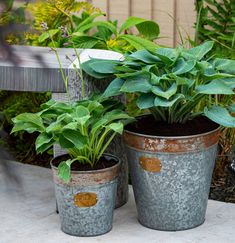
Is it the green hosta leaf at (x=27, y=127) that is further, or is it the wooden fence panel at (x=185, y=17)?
the wooden fence panel at (x=185, y=17)

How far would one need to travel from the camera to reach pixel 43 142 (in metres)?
3.16

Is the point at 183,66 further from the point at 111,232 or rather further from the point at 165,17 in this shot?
the point at 165,17

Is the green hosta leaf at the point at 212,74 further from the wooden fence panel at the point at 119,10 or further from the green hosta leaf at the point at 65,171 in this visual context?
the wooden fence panel at the point at 119,10

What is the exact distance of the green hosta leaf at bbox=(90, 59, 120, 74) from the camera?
3381 mm

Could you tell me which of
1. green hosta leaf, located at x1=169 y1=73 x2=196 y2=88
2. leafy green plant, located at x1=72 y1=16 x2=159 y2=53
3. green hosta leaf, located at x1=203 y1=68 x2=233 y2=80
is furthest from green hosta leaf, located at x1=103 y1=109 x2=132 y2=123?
leafy green plant, located at x1=72 y1=16 x2=159 y2=53

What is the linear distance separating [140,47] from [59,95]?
74cm

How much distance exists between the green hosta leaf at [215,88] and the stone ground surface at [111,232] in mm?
770

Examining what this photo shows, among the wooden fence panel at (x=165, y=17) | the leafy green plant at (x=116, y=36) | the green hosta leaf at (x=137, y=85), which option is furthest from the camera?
the wooden fence panel at (x=165, y=17)

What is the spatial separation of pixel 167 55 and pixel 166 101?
1.06 ft

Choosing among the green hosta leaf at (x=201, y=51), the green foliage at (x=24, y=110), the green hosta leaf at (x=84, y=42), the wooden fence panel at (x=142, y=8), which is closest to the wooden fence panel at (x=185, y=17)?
the wooden fence panel at (x=142, y=8)

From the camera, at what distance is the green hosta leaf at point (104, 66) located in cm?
338

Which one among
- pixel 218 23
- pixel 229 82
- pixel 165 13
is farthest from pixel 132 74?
pixel 165 13

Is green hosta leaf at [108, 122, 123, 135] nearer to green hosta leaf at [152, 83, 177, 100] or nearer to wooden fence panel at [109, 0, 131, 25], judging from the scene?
green hosta leaf at [152, 83, 177, 100]

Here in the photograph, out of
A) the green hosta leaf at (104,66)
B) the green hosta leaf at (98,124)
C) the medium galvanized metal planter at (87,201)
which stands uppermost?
the green hosta leaf at (104,66)
